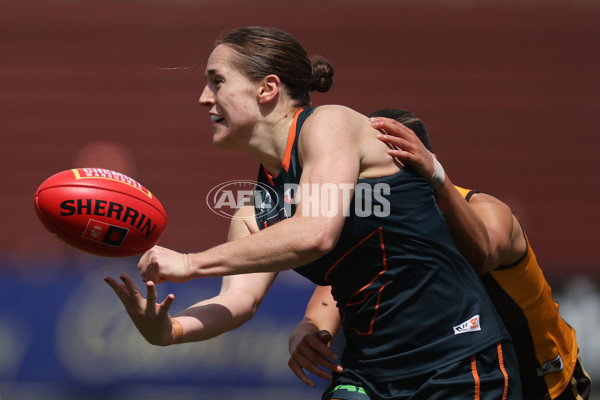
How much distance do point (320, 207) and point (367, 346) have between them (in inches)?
24.1

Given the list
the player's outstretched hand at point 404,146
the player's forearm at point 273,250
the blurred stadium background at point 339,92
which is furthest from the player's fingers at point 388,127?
the blurred stadium background at point 339,92

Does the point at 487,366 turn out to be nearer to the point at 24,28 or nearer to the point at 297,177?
the point at 297,177

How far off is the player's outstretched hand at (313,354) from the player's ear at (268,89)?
90 centimetres

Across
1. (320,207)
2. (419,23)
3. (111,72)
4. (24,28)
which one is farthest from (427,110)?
(320,207)

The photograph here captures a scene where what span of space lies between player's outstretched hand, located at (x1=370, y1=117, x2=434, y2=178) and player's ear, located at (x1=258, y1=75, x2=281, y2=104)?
0.38m

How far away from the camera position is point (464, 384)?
2.36 meters

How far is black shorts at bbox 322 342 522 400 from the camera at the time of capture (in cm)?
236

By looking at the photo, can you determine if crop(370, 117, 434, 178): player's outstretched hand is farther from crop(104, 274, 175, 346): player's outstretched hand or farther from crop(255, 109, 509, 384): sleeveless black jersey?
crop(104, 274, 175, 346): player's outstretched hand

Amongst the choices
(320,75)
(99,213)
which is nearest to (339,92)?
(320,75)

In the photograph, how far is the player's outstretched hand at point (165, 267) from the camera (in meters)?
2.20

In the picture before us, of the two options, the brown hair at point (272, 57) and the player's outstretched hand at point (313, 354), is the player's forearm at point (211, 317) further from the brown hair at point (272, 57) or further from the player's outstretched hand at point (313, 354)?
the brown hair at point (272, 57)

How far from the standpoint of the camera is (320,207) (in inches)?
85.4

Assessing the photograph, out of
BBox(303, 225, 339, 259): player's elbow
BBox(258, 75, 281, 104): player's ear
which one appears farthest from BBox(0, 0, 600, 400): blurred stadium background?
BBox(303, 225, 339, 259): player's elbow

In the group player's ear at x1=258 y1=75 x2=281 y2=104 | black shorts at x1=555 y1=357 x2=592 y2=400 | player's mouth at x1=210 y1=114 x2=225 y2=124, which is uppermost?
player's ear at x1=258 y1=75 x2=281 y2=104
